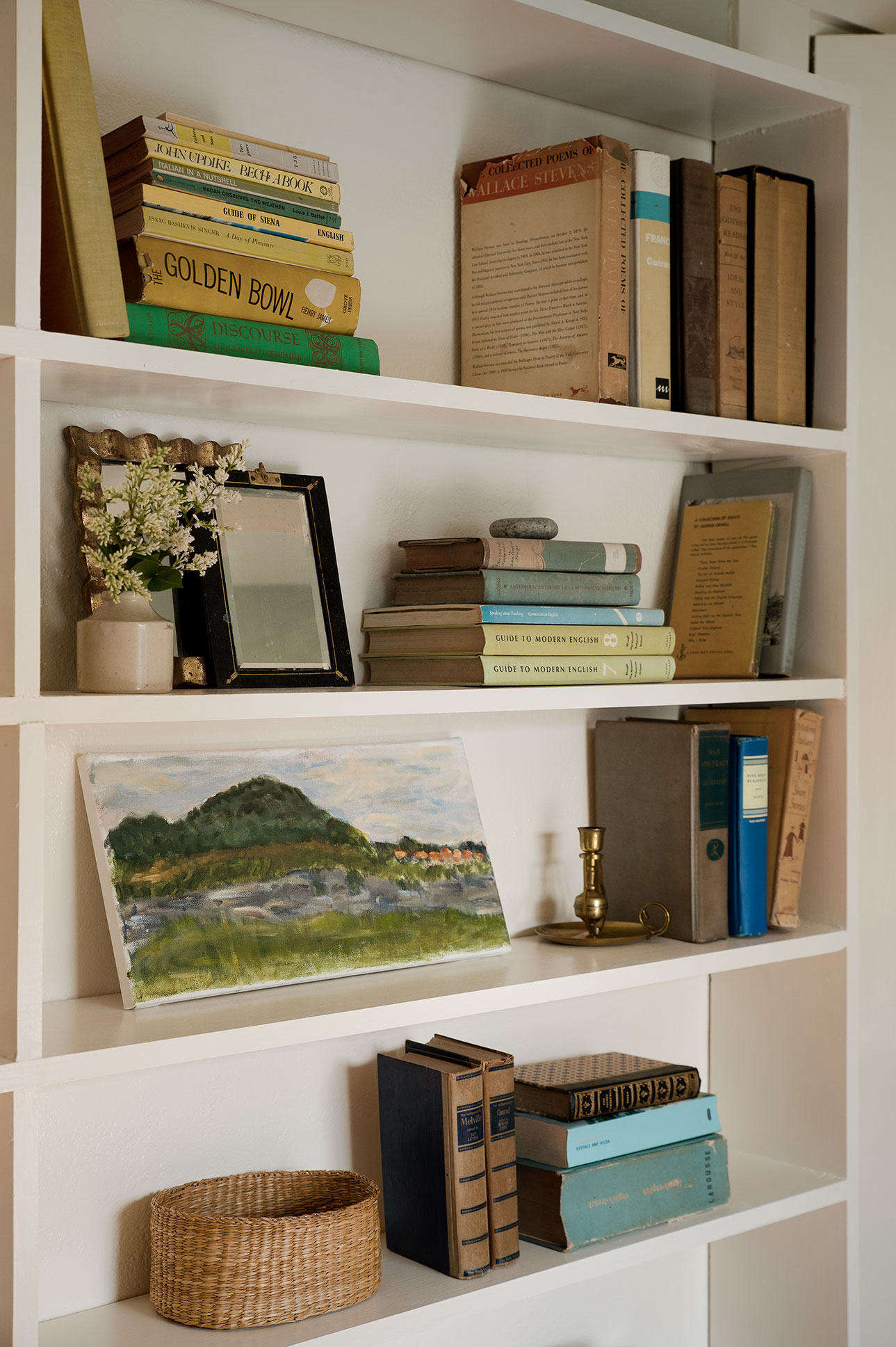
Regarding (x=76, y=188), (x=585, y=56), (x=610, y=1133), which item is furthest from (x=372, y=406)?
(x=610, y=1133)

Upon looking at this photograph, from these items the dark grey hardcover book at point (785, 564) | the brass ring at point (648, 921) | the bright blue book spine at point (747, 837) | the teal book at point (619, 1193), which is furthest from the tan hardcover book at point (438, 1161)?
the dark grey hardcover book at point (785, 564)

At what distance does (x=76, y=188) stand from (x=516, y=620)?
65cm

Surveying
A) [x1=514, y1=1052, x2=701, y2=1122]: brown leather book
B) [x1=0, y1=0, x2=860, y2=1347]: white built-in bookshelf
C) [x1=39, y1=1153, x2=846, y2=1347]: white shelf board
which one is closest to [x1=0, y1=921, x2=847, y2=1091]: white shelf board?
[x1=0, y1=0, x2=860, y2=1347]: white built-in bookshelf

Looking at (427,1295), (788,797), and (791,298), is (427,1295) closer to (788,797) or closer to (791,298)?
(788,797)

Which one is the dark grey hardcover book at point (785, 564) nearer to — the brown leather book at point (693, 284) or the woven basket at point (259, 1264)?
the brown leather book at point (693, 284)

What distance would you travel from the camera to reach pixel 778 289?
5.85 ft

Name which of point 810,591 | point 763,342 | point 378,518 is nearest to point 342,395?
point 378,518

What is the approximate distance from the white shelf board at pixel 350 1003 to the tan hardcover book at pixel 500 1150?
0.07 m

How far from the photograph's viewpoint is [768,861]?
182cm

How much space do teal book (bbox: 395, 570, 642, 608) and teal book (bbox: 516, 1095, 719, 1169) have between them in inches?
24.6

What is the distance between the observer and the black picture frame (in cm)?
140

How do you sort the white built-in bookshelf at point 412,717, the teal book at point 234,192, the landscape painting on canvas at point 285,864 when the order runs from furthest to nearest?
the landscape painting on canvas at point 285,864 → the teal book at point 234,192 → the white built-in bookshelf at point 412,717

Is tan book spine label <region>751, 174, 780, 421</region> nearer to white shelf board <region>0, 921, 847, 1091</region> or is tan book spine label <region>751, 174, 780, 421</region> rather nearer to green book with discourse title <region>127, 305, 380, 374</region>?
green book with discourse title <region>127, 305, 380, 374</region>

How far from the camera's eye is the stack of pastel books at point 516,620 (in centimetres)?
152
